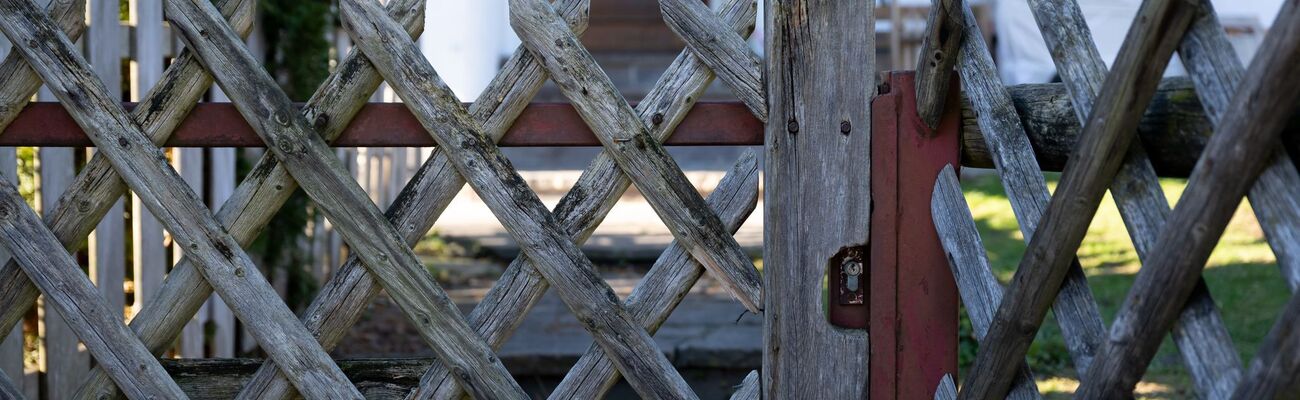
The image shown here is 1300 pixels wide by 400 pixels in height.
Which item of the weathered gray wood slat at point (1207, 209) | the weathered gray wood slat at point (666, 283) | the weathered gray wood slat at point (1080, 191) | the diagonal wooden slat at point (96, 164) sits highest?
the diagonal wooden slat at point (96, 164)

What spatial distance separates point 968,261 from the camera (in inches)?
71.2

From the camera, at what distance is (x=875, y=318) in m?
1.95

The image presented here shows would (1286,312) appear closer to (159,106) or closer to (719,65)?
(719,65)

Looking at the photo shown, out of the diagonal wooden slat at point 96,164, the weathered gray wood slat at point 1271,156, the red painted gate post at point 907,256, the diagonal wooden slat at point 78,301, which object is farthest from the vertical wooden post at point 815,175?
the diagonal wooden slat at point 78,301

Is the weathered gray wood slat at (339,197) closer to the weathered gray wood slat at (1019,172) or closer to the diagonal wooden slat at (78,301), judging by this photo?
the diagonal wooden slat at (78,301)

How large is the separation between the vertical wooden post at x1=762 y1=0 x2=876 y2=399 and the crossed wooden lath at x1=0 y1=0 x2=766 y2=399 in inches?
1.9

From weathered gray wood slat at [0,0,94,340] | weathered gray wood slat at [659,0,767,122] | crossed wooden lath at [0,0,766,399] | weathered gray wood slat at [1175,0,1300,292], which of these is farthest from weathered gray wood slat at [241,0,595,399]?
weathered gray wood slat at [1175,0,1300,292]

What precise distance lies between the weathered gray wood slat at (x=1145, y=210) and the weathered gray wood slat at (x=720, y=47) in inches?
19.3

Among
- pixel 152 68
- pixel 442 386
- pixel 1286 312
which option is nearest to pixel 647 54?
pixel 152 68

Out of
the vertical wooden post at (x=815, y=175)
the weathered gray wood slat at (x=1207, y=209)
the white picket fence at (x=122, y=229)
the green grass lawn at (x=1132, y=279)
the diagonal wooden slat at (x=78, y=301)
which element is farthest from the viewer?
the green grass lawn at (x=1132, y=279)

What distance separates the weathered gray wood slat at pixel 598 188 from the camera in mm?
1912

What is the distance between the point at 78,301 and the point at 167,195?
26cm

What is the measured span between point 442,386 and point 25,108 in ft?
2.76

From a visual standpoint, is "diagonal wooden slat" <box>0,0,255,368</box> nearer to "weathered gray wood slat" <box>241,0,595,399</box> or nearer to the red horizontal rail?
the red horizontal rail
